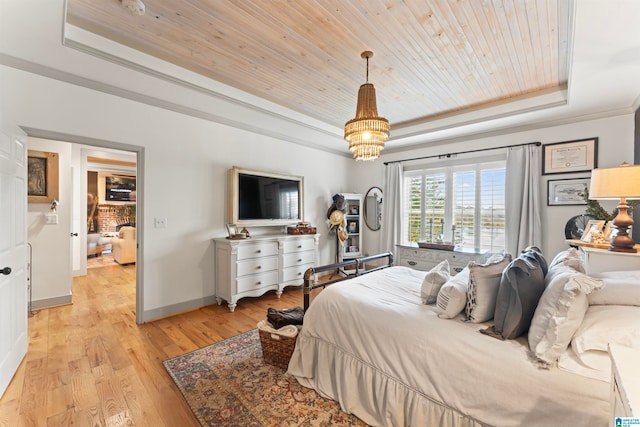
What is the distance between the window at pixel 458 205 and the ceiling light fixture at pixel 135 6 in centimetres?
431

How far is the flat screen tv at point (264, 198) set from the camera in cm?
384

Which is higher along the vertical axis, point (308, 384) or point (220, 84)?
point (220, 84)

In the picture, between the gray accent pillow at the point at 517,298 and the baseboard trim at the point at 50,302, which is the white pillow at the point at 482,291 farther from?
the baseboard trim at the point at 50,302

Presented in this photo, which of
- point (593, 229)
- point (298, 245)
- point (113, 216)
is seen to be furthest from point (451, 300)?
point (113, 216)

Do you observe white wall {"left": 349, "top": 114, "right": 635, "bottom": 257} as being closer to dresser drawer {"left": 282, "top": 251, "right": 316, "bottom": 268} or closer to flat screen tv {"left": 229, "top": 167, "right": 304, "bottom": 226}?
flat screen tv {"left": 229, "top": 167, "right": 304, "bottom": 226}

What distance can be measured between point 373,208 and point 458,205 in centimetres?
159

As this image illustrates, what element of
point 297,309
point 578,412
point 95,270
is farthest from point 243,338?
point 95,270

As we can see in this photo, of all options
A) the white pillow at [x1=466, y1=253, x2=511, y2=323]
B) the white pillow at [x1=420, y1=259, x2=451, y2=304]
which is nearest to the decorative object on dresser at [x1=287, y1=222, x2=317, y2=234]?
the white pillow at [x1=420, y1=259, x2=451, y2=304]

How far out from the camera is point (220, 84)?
2955mm

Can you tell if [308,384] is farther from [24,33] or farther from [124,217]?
[124,217]

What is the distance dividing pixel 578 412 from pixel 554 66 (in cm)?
297

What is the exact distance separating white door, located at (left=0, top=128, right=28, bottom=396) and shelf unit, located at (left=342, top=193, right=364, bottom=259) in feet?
14.0

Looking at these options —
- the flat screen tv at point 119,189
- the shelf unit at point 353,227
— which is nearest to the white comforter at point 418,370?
the shelf unit at point 353,227

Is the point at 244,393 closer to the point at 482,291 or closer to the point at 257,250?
the point at 482,291
